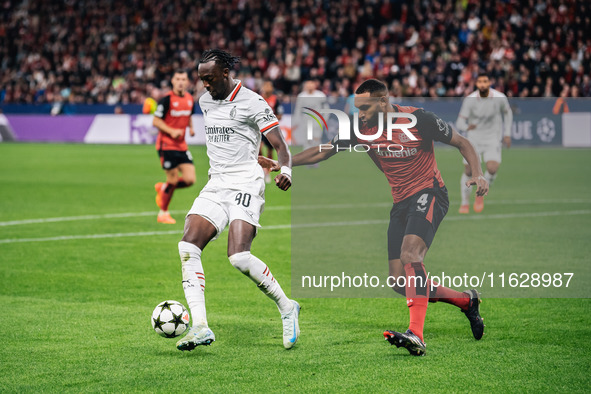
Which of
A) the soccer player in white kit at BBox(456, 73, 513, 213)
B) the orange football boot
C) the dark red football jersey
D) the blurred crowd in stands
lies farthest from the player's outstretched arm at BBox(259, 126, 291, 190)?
the blurred crowd in stands

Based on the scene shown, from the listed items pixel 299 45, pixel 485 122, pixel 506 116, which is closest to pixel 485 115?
pixel 485 122

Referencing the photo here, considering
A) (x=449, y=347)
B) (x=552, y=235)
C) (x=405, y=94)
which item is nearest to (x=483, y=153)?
(x=552, y=235)

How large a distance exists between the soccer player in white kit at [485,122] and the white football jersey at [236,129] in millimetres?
7824

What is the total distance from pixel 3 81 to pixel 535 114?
89.4 feet

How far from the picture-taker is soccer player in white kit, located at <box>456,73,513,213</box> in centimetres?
1376

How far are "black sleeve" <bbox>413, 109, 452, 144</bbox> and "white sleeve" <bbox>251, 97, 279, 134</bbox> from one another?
1.04 metres

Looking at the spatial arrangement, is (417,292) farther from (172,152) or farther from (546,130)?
(546,130)

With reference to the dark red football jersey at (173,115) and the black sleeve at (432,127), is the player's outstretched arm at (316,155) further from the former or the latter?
the dark red football jersey at (173,115)

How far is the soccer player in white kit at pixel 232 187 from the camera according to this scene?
19.8 feet

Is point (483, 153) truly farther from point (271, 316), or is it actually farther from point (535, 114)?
point (535, 114)

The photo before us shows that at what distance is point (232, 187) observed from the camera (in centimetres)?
631

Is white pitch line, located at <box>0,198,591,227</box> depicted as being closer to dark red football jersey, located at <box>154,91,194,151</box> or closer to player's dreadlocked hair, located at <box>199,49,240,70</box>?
dark red football jersey, located at <box>154,91,194,151</box>

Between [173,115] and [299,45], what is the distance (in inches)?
874

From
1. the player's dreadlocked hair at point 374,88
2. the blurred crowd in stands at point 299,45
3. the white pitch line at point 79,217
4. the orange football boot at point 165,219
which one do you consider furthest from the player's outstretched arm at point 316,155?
the blurred crowd in stands at point 299,45
